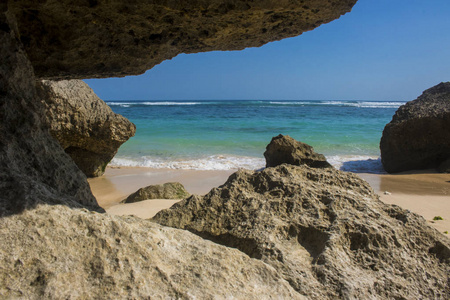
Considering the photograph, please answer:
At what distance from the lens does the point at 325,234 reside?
179 cm

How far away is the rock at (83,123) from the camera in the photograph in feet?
17.2

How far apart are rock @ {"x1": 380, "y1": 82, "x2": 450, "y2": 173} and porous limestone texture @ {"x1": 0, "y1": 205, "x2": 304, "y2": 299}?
7118mm

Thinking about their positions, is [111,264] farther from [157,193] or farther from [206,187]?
[206,187]

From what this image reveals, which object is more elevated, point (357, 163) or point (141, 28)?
point (141, 28)

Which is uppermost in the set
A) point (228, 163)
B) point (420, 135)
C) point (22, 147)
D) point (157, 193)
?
point (22, 147)

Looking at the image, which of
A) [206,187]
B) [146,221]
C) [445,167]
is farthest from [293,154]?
[146,221]

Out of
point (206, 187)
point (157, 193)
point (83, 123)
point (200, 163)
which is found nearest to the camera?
point (157, 193)

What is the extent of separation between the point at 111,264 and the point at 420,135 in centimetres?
767

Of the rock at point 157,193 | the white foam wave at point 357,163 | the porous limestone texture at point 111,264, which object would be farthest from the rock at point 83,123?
the white foam wave at point 357,163

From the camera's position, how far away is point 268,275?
145cm

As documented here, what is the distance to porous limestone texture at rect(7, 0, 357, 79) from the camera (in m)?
1.92

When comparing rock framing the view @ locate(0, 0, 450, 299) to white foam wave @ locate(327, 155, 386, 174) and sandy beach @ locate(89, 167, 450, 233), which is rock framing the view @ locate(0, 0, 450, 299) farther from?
white foam wave @ locate(327, 155, 386, 174)

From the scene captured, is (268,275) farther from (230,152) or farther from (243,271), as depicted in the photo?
(230,152)

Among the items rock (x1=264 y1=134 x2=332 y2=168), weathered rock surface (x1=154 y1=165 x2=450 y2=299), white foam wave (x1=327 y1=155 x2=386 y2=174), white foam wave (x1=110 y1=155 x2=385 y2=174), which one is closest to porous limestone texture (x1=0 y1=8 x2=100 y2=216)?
weathered rock surface (x1=154 y1=165 x2=450 y2=299)
